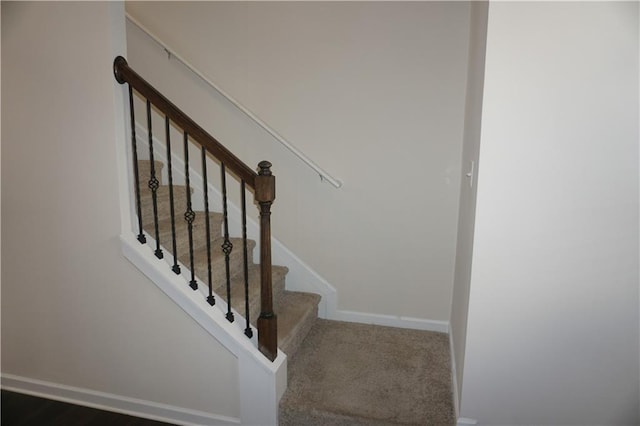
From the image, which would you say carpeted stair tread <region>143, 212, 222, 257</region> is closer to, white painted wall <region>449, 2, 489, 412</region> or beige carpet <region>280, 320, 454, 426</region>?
beige carpet <region>280, 320, 454, 426</region>

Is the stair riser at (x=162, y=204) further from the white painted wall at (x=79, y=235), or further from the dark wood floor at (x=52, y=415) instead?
the dark wood floor at (x=52, y=415)

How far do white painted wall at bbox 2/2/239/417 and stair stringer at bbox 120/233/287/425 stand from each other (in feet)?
0.19

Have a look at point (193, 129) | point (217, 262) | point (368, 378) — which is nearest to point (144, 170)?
point (217, 262)

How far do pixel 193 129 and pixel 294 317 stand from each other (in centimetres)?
132

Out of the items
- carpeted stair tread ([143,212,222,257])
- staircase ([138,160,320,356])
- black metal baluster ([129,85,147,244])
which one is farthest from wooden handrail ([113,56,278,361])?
carpeted stair tread ([143,212,222,257])

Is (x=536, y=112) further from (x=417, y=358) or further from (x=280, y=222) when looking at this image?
(x=280, y=222)

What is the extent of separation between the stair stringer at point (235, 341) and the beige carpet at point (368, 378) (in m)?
0.10

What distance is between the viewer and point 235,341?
1.92 m

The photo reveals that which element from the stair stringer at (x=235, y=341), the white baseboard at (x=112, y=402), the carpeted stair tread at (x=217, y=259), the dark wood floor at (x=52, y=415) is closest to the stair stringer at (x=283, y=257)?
the carpeted stair tread at (x=217, y=259)

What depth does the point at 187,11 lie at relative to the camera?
9.49 feet

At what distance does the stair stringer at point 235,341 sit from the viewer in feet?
6.28

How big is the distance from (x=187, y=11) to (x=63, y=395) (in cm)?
259

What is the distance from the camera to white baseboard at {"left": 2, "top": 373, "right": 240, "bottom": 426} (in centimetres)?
206

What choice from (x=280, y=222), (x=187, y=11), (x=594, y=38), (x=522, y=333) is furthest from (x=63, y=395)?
(x=594, y=38)
